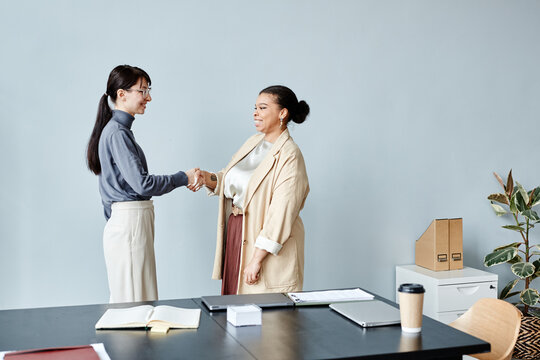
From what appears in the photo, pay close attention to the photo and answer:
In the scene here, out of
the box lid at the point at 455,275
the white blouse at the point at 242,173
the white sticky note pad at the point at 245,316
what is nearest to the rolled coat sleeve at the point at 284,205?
the white blouse at the point at 242,173

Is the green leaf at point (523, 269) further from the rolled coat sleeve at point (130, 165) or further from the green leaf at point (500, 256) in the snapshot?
the rolled coat sleeve at point (130, 165)

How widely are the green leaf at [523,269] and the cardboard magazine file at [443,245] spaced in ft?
1.24

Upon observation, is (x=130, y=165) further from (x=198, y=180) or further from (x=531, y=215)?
(x=531, y=215)

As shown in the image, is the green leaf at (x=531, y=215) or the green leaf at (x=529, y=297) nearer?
the green leaf at (x=529, y=297)

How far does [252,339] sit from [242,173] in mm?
1594

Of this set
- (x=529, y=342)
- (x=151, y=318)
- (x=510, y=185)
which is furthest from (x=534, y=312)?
(x=151, y=318)

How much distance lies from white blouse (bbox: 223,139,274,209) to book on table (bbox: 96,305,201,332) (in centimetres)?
121

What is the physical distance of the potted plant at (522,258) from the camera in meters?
3.93

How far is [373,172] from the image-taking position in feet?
14.3

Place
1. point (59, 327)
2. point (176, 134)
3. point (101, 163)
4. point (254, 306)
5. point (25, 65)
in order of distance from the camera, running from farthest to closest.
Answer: point (176, 134) → point (25, 65) → point (101, 163) → point (254, 306) → point (59, 327)

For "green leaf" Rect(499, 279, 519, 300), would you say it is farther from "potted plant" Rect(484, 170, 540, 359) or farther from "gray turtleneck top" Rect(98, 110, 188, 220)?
"gray turtleneck top" Rect(98, 110, 188, 220)

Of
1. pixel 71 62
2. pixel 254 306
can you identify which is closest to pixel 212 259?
pixel 71 62

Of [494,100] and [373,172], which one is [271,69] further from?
[494,100]

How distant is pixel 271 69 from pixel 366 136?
34.2 inches
